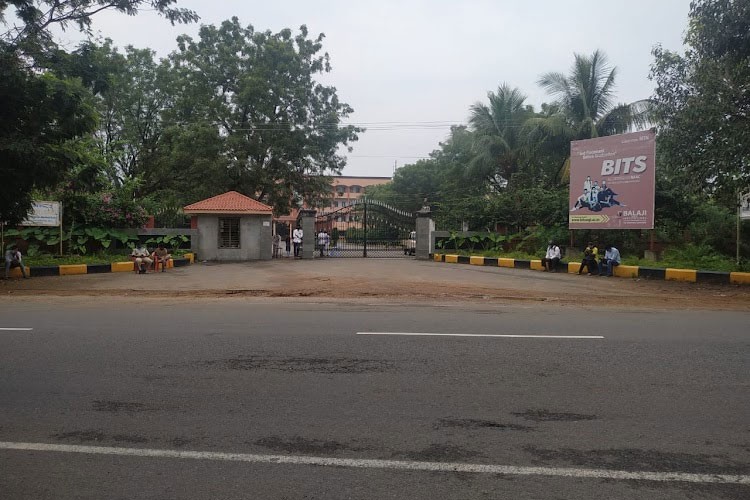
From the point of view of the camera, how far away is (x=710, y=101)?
1320 cm

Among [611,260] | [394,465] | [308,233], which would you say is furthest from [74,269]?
[394,465]

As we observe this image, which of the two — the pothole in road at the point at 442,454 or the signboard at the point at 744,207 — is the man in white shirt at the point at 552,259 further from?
the pothole in road at the point at 442,454

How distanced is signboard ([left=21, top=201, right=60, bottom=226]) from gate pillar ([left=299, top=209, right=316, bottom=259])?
10.0 m

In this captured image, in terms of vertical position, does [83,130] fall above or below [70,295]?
above

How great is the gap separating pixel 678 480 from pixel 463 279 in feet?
42.8

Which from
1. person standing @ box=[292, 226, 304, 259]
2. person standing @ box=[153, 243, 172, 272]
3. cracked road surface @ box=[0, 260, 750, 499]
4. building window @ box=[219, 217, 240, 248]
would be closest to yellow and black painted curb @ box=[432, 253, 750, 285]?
cracked road surface @ box=[0, 260, 750, 499]

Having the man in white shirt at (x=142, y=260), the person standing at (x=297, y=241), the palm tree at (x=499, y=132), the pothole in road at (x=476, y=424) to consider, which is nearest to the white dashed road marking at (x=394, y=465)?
the pothole in road at (x=476, y=424)

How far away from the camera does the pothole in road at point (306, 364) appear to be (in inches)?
216

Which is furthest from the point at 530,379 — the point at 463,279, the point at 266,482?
the point at 463,279

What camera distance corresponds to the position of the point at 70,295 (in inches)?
500

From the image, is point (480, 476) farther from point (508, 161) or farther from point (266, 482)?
point (508, 161)

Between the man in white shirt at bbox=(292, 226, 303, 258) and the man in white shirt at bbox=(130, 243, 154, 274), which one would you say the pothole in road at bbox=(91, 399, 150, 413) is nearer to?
the man in white shirt at bbox=(130, 243, 154, 274)

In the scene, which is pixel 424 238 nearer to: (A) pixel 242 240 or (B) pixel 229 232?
(A) pixel 242 240

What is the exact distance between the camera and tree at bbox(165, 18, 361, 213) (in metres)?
29.3
